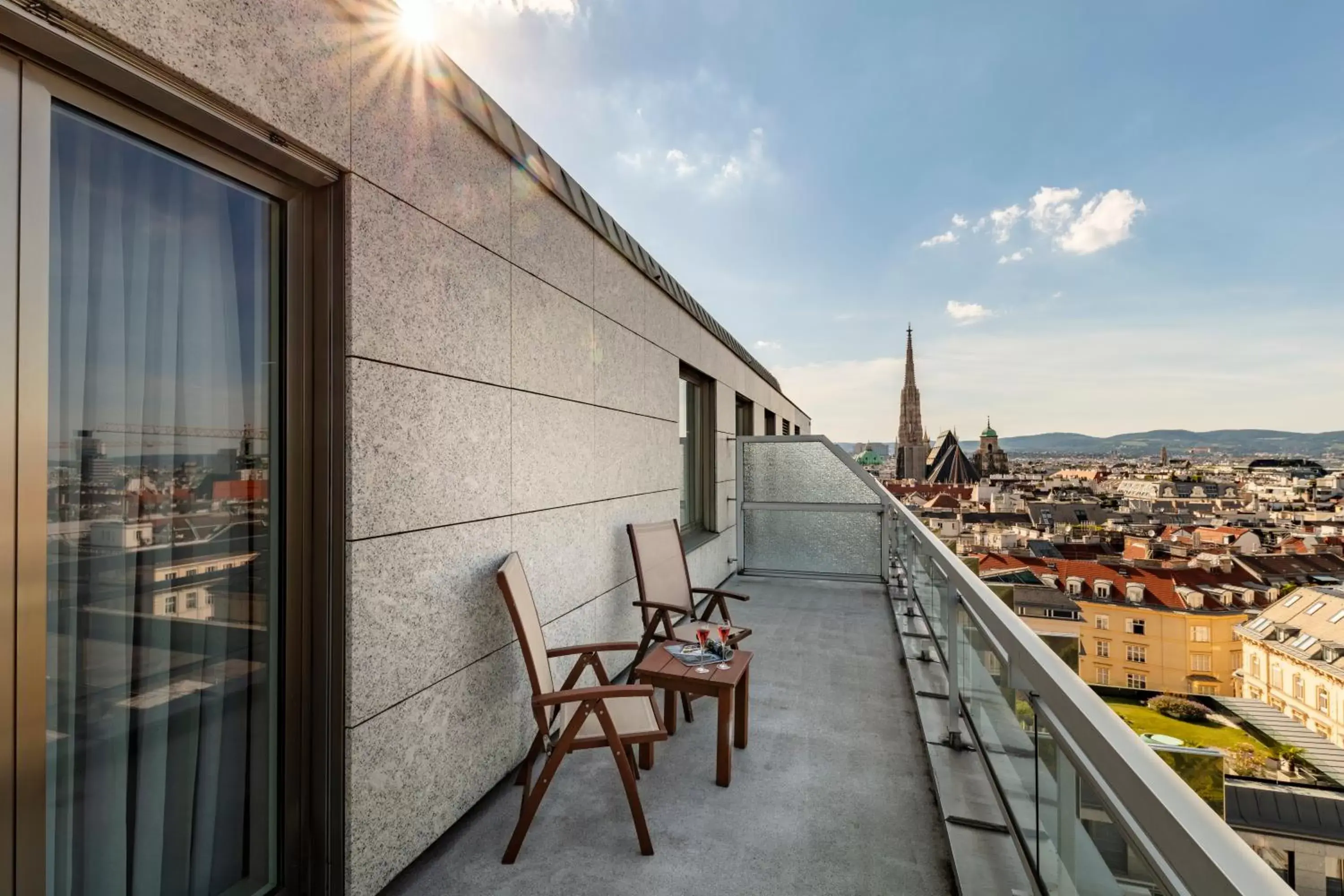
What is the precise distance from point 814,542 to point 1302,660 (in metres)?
4.59

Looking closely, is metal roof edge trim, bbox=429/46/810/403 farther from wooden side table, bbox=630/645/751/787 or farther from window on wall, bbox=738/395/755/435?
window on wall, bbox=738/395/755/435

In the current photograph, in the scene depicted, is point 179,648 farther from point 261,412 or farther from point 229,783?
point 261,412

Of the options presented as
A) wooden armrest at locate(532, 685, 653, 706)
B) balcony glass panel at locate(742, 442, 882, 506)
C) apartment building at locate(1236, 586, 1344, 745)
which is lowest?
apartment building at locate(1236, 586, 1344, 745)

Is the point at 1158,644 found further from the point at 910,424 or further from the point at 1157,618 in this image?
the point at 910,424

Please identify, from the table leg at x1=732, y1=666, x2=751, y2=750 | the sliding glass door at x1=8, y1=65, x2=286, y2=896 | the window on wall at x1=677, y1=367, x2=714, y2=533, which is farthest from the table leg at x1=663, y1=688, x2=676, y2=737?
the window on wall at x1=677, y1=367, x2=714, y2=533

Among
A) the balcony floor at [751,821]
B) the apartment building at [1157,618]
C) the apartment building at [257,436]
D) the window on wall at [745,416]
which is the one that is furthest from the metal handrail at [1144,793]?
the window on wall at [745,416]

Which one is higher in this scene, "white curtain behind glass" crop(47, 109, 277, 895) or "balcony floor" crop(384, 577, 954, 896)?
"white curtain behind glass" crop(47, 109, 277, 895)

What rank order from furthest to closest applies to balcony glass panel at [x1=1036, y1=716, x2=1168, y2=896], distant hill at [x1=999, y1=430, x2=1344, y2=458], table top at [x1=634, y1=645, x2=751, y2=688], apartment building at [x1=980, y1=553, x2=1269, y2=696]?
1. distant hill at [x1=999, y1=430, x2=1344, y2=458]
2. apartment building at [x1=980, y1=553, x2=1269, y2=696]
3. table top at [x1=634, y1=645, x2=751, y2=688]
4. balcony glass panel at [x1=1036, y1=716, x2=1168, y2=896]

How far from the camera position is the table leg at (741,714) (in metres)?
3.09

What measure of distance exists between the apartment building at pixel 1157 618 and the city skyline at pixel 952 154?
453 cm

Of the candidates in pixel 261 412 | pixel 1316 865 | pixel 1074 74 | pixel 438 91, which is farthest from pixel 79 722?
pixel 1074 74

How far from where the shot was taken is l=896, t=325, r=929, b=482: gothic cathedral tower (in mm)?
73000

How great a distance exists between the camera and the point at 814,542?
24.8ft

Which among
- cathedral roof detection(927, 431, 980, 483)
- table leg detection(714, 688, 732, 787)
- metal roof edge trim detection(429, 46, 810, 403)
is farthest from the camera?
cathedral roof detection(927, 431, 980, 483)
